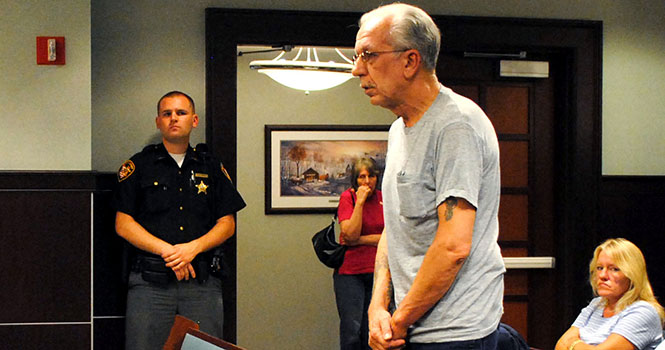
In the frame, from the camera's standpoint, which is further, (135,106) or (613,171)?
(613,171)

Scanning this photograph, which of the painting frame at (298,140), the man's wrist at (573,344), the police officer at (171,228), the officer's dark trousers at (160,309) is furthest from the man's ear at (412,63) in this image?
the painting frame at (298,140)

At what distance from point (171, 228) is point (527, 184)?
2.19 metres

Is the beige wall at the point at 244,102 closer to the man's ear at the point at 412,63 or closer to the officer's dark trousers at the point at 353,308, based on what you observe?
the officer's dark trousers at the point at 353,308

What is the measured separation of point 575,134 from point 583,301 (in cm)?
94

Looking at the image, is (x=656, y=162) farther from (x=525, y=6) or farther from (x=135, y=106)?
(x=135, y=106)

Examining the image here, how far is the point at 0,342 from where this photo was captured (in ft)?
11.6

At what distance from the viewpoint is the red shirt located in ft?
13.4

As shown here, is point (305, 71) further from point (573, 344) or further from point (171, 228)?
point (573, 344)

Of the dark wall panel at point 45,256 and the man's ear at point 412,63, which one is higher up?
the man's ear at point 412,63

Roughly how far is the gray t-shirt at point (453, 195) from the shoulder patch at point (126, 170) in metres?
2.26

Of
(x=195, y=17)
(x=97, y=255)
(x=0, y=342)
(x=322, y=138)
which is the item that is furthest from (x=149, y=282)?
(x=322, y=138)

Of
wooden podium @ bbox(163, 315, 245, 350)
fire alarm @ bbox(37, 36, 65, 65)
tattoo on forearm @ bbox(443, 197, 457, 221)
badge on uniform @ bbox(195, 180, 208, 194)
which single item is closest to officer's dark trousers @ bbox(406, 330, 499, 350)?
tattoo on forearm @ bbox(443, 197, 457, 221)

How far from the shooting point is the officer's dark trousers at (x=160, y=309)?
3533mm

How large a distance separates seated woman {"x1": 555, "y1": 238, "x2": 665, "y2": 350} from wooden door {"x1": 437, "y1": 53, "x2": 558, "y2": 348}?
1377 mm
